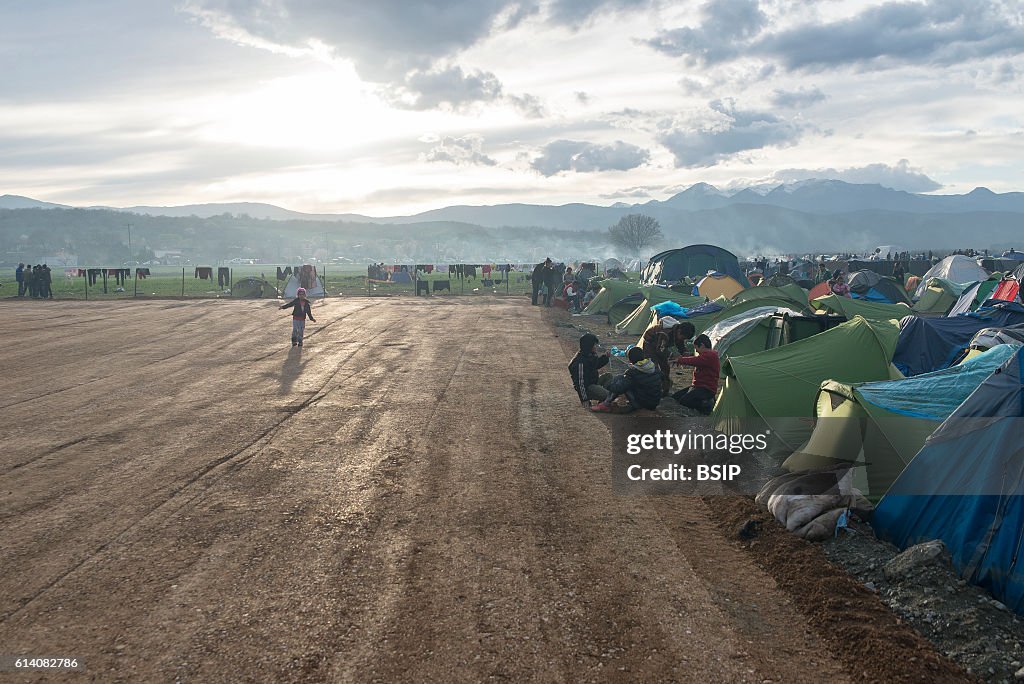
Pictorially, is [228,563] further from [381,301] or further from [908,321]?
[381,301]

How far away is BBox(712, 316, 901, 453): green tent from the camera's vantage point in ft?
35.7

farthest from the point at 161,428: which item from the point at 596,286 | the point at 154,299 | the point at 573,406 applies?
the point at 154,299

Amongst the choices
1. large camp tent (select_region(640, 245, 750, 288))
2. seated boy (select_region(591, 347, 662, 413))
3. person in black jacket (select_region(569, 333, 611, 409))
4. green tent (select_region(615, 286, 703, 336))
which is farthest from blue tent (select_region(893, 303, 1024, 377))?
large camp tent (select_region(640, 245, 750, 288))

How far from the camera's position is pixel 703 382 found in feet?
43.8

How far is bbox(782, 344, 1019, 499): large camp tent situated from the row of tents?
1 cm

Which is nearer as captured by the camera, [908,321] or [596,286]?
[908,321]

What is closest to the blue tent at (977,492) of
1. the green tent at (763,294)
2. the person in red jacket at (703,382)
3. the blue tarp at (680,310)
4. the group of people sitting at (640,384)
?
the person in red jacket at (703,382)

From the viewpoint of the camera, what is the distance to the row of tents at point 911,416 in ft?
21.1

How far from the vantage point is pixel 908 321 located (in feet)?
50.0

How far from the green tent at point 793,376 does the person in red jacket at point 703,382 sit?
1.25 m

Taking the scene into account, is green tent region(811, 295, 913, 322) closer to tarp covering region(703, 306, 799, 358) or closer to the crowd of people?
tarp covering region(703, 306, 799, 358)

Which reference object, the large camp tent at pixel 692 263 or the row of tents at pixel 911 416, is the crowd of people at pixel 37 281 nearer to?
the large camp tent at pixel 692 263

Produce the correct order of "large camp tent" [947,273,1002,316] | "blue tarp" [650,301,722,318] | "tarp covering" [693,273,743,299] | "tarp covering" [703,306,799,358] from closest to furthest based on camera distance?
"tarp covering" [703,306,799,358] → "blue tarp" [650,301,722,318] → "large camp tent" [947,273,1002,316] → "tarp covering" [693,273,743,299]

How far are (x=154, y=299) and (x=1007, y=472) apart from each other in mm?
42648
